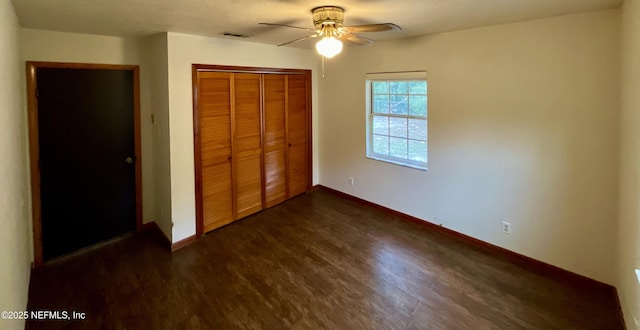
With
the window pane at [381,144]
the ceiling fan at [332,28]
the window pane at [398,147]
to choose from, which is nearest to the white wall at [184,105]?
the ceiling fan at [332,28]

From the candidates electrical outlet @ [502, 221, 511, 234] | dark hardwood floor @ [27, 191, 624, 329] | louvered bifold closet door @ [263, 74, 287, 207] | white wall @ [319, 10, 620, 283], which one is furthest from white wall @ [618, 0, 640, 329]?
louvered bifold closet door @ [263, 74, 287, 207]

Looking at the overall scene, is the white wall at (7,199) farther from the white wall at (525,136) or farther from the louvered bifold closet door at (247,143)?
the white wall at (525,136)

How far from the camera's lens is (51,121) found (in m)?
3.24

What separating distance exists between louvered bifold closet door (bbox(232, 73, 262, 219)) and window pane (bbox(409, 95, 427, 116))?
1970mm

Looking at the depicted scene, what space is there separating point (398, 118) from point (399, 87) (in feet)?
1.31

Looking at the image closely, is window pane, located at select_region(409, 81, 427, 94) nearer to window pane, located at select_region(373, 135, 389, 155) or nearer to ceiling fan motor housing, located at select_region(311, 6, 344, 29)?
window pane, located at select_region(373, 135, 389, 155)

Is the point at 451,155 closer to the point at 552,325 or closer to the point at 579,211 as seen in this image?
the point at 579,211

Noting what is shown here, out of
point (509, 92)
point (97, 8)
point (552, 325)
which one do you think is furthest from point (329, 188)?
point (97, 8)

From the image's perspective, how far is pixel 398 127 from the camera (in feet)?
14.4

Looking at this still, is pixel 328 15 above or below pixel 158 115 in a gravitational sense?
above

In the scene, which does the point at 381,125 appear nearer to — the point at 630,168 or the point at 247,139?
the point at 247,139

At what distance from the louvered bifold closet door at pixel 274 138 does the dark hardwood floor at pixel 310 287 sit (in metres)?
0.94

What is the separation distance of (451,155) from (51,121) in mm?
4167

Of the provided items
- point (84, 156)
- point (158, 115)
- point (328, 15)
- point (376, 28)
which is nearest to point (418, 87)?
point (376, 28)
